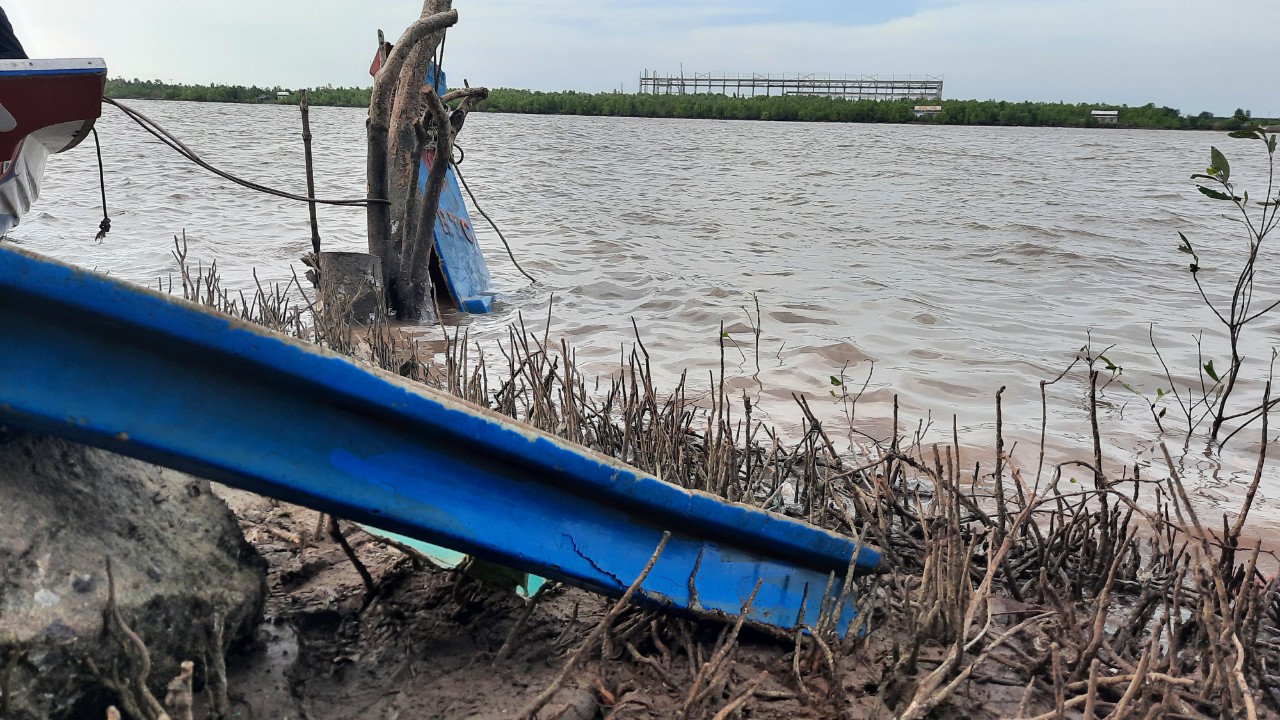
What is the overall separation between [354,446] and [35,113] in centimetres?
295

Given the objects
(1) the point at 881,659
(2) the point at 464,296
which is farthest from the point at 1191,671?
(2) the point at 464,296

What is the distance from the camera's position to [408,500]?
6.10 feet

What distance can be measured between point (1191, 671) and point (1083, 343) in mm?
4537

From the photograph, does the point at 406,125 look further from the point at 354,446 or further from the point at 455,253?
the point at 354,446

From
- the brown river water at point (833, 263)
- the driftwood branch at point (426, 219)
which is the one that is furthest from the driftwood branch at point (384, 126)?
the brown river water at point (833, 263)

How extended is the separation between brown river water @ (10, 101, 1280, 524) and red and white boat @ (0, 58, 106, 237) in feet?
8.58

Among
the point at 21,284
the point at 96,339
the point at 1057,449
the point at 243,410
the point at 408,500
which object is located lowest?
the point at 1057,449

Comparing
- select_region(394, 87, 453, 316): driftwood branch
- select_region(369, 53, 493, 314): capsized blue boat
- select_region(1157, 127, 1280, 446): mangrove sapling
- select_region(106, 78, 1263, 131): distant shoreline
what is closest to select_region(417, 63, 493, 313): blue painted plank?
select_region(369, 53, 493, 314): capsized blue boat

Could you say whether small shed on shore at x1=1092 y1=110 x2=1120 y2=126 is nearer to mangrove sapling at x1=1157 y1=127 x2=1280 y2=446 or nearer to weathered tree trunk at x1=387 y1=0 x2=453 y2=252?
mangrove sapling at x1=1157 y1=127 x2=1280 y2=446

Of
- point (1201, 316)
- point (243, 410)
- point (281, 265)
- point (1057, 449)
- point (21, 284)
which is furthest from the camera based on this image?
point (281, 265)

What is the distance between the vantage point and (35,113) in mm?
3787

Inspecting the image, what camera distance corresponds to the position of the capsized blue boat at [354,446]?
160 centimetres

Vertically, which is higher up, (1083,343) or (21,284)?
(21,284)

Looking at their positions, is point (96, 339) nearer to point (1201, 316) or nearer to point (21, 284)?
point (21, 284)
